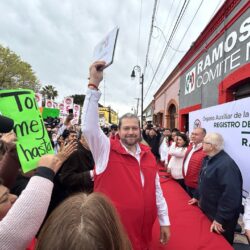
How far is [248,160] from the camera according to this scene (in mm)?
3588

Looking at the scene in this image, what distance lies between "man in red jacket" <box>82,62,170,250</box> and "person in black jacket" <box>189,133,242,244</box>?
42.9 inches

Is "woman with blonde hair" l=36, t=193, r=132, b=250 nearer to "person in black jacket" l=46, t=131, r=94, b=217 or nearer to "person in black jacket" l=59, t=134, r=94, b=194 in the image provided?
"person in black jacket" l=46, t=131, r=94, b=217

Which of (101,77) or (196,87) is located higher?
(196,87)

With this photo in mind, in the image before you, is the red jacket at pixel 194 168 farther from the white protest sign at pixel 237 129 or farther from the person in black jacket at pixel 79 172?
the person in black jacket at pixel 79 172

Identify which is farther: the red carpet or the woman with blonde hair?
the red carpet

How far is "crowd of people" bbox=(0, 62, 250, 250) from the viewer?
103 centimetres

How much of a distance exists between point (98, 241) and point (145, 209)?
148 centimetres

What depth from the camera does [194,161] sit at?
4.77m

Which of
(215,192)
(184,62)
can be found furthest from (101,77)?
(184,62)

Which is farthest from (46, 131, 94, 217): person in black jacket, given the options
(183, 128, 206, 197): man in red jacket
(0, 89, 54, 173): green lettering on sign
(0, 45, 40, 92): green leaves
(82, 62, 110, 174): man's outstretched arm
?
(0, 45, 40, 92): green leaves

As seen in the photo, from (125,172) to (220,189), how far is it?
1.52 metres

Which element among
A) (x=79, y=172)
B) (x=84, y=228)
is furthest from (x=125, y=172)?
(x=84, y=228)

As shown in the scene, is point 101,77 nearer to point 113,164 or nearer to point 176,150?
point 113,164

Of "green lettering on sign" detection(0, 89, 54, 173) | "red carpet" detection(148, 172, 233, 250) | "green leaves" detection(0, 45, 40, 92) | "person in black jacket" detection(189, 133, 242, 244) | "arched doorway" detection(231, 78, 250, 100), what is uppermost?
"green leaves" detection(0, 45, 40, 92)
